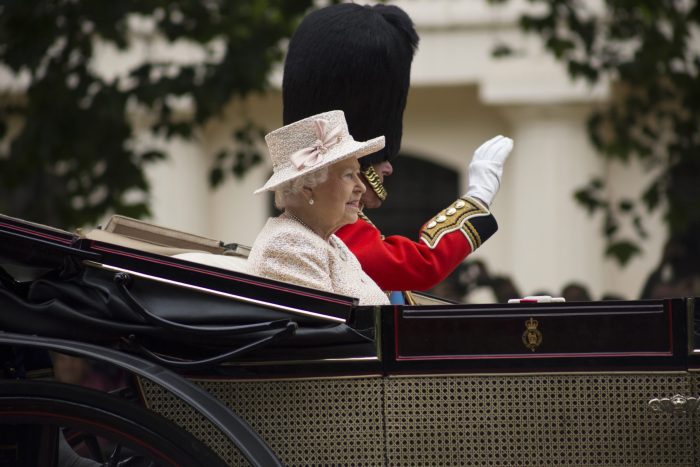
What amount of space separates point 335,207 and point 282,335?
1.74ft

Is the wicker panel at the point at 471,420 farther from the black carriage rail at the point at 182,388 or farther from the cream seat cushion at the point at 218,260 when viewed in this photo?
the cream seat cushion at the point at 218,260

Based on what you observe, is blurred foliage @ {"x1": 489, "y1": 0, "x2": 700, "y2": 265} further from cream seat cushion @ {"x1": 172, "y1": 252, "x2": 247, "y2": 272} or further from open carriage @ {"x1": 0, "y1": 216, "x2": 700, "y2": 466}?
open carriage @ {"x1": 0, "y1": 216, "x2": 700, "y2": 466}

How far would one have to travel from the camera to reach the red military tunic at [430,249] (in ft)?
11.7

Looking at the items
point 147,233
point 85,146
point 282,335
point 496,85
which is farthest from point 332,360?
point 496,85

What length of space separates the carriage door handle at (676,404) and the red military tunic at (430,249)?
2.82 ft

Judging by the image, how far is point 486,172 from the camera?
3656mm

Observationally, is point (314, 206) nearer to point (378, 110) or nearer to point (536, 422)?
point (378, 110)

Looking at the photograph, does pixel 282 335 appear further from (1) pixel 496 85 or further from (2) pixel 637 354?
(1) pixel 496 85

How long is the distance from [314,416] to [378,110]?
→ 1.16 m

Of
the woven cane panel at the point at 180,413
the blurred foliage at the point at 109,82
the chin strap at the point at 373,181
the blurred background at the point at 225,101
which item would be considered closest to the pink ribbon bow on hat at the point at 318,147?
the chin strap at the point at 373,181

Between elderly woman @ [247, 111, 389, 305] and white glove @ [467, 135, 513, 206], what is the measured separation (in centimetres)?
41

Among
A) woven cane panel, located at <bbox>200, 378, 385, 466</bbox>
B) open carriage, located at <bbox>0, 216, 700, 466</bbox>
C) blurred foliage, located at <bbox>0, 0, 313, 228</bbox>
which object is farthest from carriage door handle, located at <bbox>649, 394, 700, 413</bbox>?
blurred foliage, located at <bbox>0, 0, 313, 228</bbox>

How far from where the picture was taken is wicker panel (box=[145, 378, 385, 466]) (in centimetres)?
294

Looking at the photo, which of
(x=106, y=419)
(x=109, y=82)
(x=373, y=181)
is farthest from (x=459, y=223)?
(x=109, y=82)
